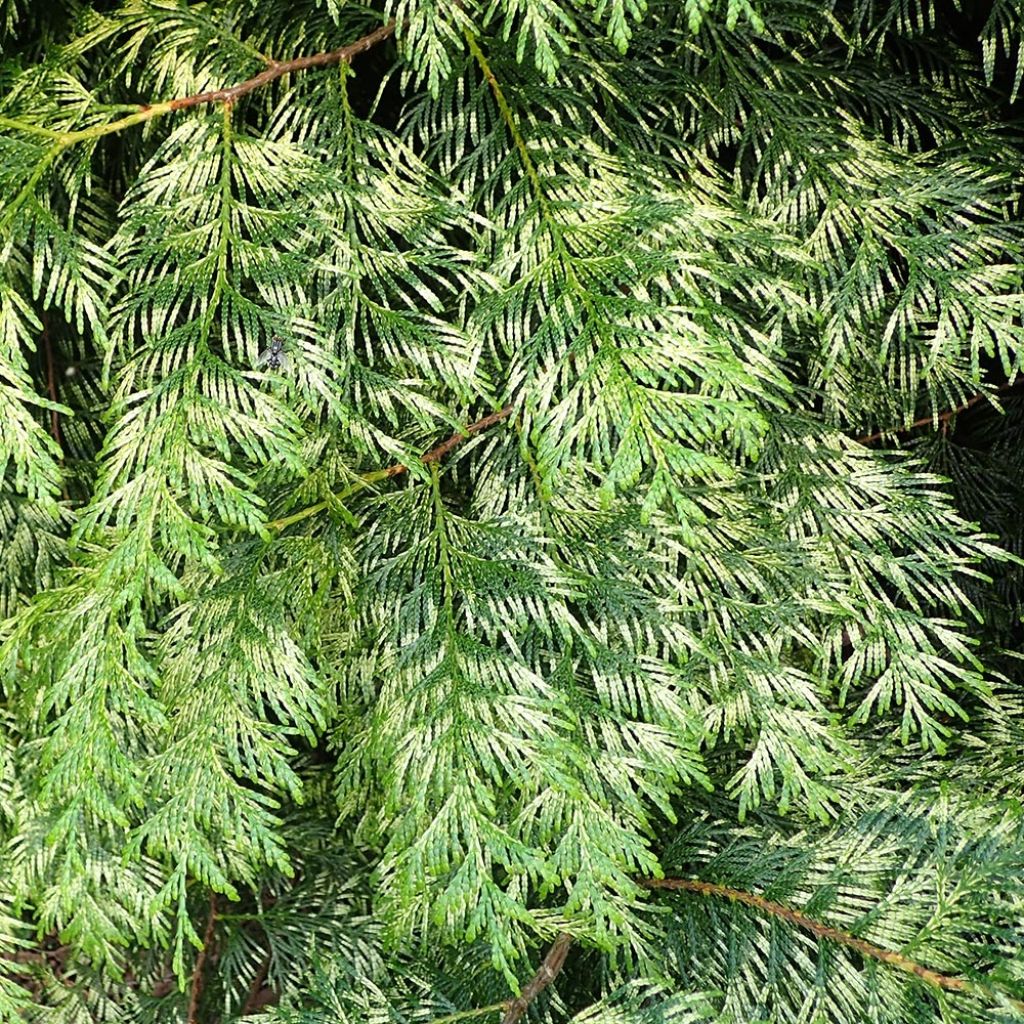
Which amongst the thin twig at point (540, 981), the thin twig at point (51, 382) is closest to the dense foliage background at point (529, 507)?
the thin twig at point (540, 981)

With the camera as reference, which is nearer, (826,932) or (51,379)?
(826,932)

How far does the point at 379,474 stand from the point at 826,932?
0.76 meters

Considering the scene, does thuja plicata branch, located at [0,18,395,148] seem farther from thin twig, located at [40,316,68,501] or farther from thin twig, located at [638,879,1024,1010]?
thin twig, located at [638,879,1024,1010]

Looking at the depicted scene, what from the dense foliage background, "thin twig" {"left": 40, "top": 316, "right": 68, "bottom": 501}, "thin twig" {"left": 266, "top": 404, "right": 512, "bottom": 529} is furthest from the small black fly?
"thin twig" {"left": 40, "top": 316, "right": 68, "bottom": 501}

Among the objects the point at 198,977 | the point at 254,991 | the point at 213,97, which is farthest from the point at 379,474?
the point at 254,991

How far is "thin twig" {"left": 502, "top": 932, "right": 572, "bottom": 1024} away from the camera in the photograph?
1229mm

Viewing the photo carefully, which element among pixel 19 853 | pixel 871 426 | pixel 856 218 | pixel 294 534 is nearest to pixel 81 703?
pixel 294 534

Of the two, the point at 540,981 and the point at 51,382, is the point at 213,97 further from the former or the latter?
the point at 540,981

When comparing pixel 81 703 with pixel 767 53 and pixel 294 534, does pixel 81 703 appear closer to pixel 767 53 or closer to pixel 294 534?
pixel 294 534

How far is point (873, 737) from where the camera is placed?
1532mm

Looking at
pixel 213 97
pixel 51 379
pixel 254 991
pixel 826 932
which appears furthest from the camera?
pixel 254 991

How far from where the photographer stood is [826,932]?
1.13 metres

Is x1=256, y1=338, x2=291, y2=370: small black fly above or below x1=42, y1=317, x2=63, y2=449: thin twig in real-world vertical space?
above

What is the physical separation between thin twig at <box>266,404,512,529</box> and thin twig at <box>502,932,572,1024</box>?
62 centimetres
